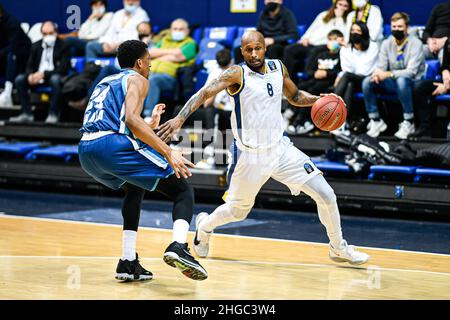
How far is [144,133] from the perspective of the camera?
5.78 metres

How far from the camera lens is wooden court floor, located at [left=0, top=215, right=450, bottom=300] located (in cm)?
585

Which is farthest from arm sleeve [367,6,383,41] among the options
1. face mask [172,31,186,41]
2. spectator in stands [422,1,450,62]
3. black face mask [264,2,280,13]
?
face mask [172,31,186,41]

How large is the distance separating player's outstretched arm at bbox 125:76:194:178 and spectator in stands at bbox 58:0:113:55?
8109 mm

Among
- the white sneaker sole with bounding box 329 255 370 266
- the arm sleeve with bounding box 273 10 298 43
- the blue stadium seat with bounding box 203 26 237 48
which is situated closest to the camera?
the white sneaker sole with bounding box 329 255 370 266

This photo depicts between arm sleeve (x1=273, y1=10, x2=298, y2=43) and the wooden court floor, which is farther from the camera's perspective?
arm sleeve (x1=273, y1=10, x2=298, y2=43)

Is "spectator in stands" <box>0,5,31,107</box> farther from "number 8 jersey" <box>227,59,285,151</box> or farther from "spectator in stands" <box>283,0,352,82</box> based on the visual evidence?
"number 8 jersey" <box>227,59,285,151</box>

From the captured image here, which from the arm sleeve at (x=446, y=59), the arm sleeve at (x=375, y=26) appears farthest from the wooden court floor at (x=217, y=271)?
the arm sleeve at (x=375, y=26)

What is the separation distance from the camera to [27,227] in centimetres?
898

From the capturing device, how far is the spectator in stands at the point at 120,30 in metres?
13.3

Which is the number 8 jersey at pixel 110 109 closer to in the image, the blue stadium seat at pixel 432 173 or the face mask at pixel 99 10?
the blue stadium seat at pixel 432 173

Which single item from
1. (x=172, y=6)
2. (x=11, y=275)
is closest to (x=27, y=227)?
(x=11, y=275)

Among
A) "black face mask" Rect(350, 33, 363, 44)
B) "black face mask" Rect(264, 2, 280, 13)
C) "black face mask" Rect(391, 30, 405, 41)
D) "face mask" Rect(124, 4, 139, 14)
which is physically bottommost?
"black face mask" Rect(350, 33, 363, 44)

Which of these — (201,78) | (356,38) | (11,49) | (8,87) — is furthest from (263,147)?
(11,49)
